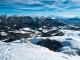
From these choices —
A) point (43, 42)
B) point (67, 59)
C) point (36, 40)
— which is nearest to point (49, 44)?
point (43, 42)

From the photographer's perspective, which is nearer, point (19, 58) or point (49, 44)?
point (19, 58)

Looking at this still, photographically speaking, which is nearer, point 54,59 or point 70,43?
point 54,59

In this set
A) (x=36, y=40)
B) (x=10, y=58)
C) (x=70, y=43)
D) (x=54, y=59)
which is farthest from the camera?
(x=36, y=40)

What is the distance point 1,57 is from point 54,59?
5932mm

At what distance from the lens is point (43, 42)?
50969 millimetres

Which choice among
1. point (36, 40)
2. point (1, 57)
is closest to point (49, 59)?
point (1, 57)

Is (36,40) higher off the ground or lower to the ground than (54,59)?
lower

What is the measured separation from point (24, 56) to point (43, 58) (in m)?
2.22

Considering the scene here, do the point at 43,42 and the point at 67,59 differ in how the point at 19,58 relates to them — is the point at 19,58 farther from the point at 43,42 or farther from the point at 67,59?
the point at 43,42

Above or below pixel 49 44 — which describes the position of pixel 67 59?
above

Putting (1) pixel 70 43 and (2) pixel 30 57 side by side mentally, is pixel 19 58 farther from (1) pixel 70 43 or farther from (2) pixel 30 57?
(1) pixel 70 43

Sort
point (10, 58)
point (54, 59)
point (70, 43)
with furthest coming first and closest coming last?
1. point (70, 43)
2. point (54, 59)
3. point (10, 58)

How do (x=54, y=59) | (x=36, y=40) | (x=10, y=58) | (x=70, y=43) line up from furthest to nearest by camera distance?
(x=36, y=40), (x=70, y=43), (x=54, y=59), (x=10, y=58)

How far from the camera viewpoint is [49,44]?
49.9 meters
